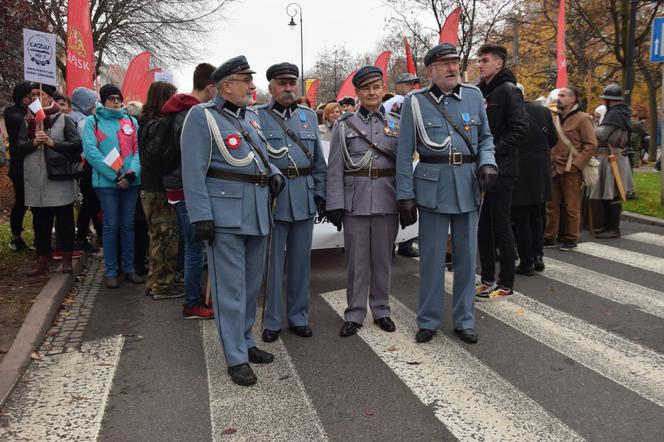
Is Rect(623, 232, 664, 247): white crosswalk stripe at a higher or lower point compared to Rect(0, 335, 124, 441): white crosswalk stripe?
higher

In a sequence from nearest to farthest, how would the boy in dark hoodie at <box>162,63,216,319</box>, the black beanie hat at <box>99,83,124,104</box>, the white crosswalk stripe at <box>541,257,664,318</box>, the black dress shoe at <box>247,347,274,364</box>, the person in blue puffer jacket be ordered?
1. the black dress shoe at <box>247,347,274,364</box>
2. the boy in dark hoodie at <box>162,63,216,319</box>
3. the white crosswalk stripe at <box>541,257,664,318</box>
4. the person in blue puffer jacket
5. the black beanie hat at <box>99,83,124,104</box>

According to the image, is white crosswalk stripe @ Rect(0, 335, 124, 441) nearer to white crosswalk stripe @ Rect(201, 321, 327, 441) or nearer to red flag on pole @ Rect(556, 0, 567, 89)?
white crosswalk stripe @ Rect(201, 321, 327, 441)

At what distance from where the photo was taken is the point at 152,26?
23.2 m

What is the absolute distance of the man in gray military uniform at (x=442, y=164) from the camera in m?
4.64

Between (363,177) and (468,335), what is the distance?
58.8 inches

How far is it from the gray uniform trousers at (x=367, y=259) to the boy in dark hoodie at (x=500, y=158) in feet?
4.27

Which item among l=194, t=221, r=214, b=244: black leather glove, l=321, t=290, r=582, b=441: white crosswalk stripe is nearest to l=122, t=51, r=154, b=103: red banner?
l=321, t=290, r=582, b=441: white crosswalk stripe

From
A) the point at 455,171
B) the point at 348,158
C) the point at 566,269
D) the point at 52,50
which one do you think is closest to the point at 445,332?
the point at 455,171

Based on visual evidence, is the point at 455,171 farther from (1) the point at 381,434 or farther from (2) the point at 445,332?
(1) the point at 381,434

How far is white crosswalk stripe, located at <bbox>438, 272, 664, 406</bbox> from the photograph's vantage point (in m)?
3.96

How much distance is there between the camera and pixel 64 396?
151 inches

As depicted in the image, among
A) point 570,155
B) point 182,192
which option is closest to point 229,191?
point 182,192

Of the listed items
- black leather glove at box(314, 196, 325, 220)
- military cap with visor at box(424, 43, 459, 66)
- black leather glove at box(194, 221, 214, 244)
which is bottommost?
black leather glove at box(194, 221, 214, 244)

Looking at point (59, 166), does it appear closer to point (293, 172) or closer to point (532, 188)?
point (293, 172)
